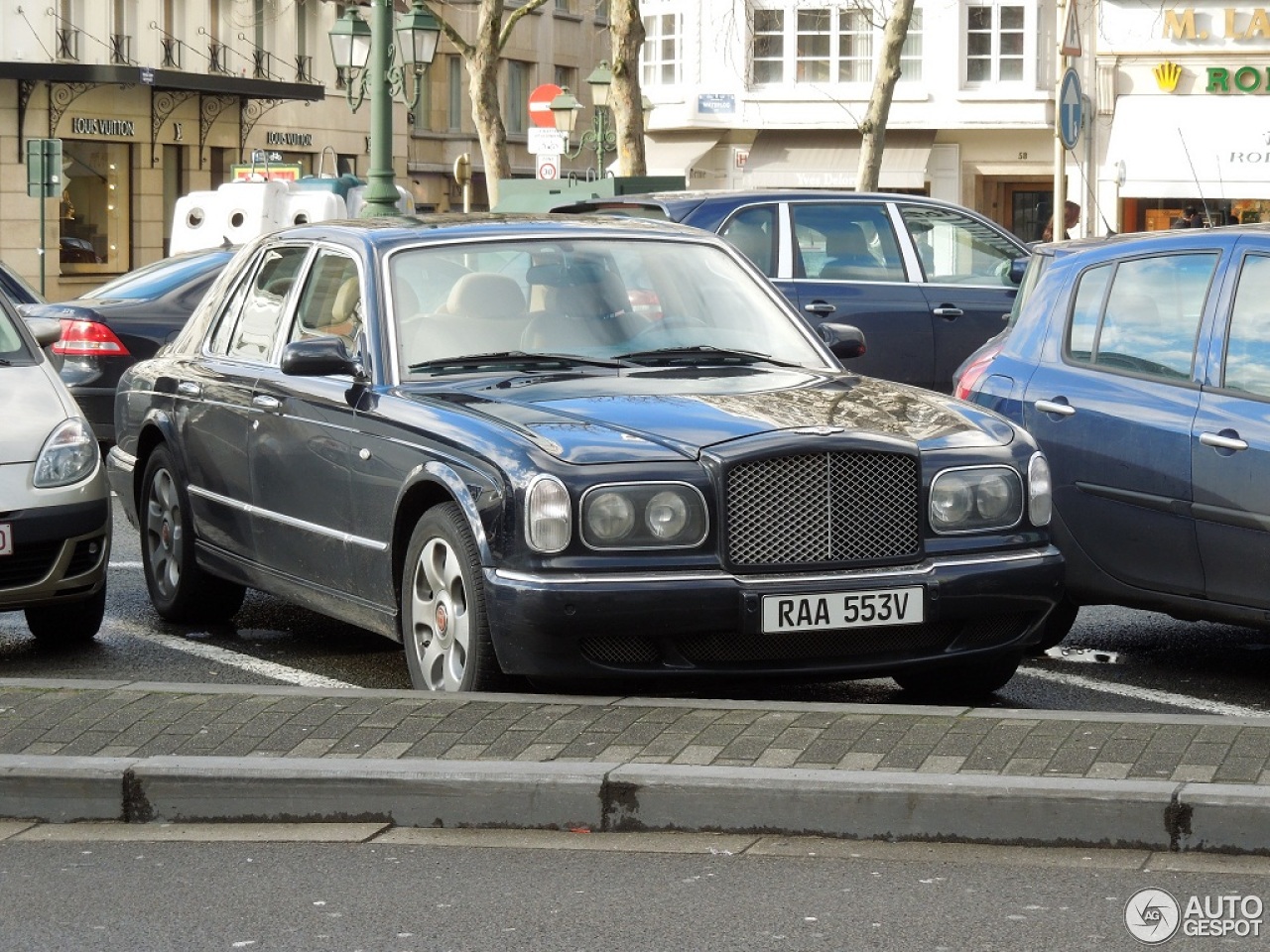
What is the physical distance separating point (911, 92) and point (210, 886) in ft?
158

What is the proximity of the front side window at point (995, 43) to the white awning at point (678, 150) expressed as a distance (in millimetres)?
6209

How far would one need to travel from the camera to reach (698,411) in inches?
277

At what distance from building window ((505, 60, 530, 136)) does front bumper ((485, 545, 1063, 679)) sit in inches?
2257

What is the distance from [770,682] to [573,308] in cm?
147

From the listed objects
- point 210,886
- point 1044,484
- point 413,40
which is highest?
point 413,40

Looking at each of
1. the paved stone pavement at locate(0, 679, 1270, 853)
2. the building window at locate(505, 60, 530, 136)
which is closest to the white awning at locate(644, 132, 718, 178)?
the building window at locate(505, 60, 530, 136)

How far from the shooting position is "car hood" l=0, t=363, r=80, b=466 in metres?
8.61

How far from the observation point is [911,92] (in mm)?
52156

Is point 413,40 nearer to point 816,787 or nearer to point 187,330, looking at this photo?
point 187,330

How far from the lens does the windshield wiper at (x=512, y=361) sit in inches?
303

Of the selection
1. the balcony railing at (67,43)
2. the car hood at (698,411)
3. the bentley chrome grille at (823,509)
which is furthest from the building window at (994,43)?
the bentley chrome grille at (823,509)

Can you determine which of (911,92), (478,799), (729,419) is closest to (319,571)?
(729,419)

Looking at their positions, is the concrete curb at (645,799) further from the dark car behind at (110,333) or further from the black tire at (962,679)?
the dark car behind at (110,333)

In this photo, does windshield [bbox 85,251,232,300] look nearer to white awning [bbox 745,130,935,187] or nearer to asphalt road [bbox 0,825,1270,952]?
asphalt road [bbox 0,825,1270,952]
